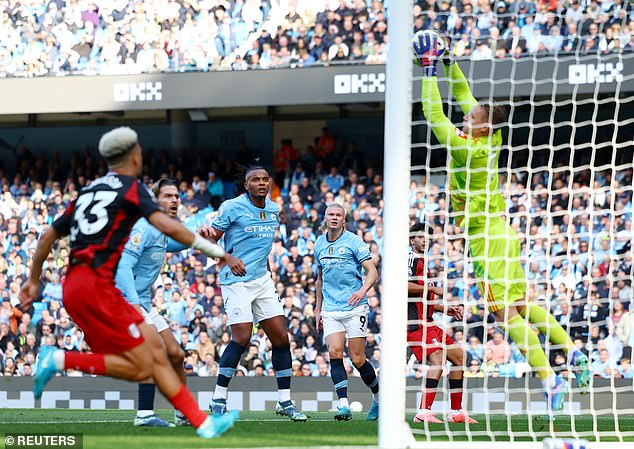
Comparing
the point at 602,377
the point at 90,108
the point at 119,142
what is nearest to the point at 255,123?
the point at 90,108

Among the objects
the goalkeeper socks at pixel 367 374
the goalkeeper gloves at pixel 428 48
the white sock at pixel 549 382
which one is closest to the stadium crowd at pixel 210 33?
the goalkeeper socks at pixel 367 374

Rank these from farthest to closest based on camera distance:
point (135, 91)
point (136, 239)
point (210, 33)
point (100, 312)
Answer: point (210, 33), point (135, 91), point (136, 239), point (100, 312)

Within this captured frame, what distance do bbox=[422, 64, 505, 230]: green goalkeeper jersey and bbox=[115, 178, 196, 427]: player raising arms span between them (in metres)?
2.23

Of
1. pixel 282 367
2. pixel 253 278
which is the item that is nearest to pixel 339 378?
pixel 282 367

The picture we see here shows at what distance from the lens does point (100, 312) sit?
19.4 ft

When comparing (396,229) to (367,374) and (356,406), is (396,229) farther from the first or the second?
(356,406)

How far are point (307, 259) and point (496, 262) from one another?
903 centimetres

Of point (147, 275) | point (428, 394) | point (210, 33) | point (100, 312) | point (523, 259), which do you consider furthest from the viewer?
point (210, 33)

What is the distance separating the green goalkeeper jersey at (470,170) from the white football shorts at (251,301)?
1969mm

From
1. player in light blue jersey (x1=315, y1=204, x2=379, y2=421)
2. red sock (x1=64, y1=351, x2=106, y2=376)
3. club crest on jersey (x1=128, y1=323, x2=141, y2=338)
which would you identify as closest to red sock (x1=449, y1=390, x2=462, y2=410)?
player in light blue jersey (x1=315, y1=204, x2=379, y2=421)

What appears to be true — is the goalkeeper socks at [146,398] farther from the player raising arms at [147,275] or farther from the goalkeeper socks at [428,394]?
the goalkeeper socks at [428,394]

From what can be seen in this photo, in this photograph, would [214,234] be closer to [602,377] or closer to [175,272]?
[602,377]

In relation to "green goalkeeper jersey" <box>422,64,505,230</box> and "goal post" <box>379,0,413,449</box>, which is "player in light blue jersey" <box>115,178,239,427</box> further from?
"goal post" <box>379,0,413,449</box>

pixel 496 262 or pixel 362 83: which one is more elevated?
pixel 362 83
